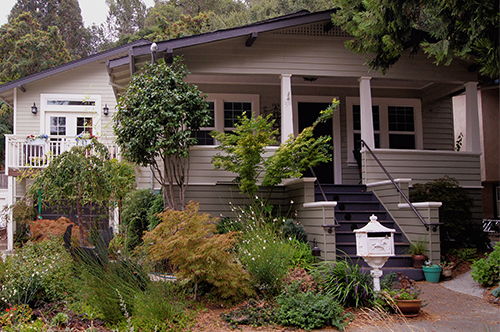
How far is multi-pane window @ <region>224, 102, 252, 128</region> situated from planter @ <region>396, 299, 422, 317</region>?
6.61 meters

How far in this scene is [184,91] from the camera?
8.59 m

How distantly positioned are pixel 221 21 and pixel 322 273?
81.5 ft

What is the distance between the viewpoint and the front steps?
24.0ft

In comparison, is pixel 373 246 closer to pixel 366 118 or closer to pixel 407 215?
pixel 407 215

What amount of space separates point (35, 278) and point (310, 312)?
3.62 meters

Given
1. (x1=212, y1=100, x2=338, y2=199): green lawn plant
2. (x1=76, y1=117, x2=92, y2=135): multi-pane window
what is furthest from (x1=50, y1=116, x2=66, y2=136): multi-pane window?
(x1=212, y1=100, x2=338, y2=199): green lawn plant

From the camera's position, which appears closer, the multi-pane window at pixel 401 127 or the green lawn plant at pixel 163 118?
the green lawn plant at pixel 163 118

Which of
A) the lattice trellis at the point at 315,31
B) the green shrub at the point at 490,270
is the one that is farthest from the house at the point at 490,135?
the green shrub at the point at 490,270

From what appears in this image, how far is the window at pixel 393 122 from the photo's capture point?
11586 millimetres

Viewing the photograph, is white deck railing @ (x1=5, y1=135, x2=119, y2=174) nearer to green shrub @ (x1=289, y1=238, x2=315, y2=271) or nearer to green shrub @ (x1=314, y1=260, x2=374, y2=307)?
green shrub @ (x1=289, y1=238, x2=315, y2=271)

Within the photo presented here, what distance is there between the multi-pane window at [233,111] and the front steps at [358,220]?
10.7 feet

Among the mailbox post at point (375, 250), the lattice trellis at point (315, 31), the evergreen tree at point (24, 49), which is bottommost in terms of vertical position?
the mailbox post at point (375, 250)

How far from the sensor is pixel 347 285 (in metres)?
5.66

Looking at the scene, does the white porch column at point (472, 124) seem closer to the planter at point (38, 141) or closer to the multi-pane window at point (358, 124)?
the multi-pane window at point (358, 124)
